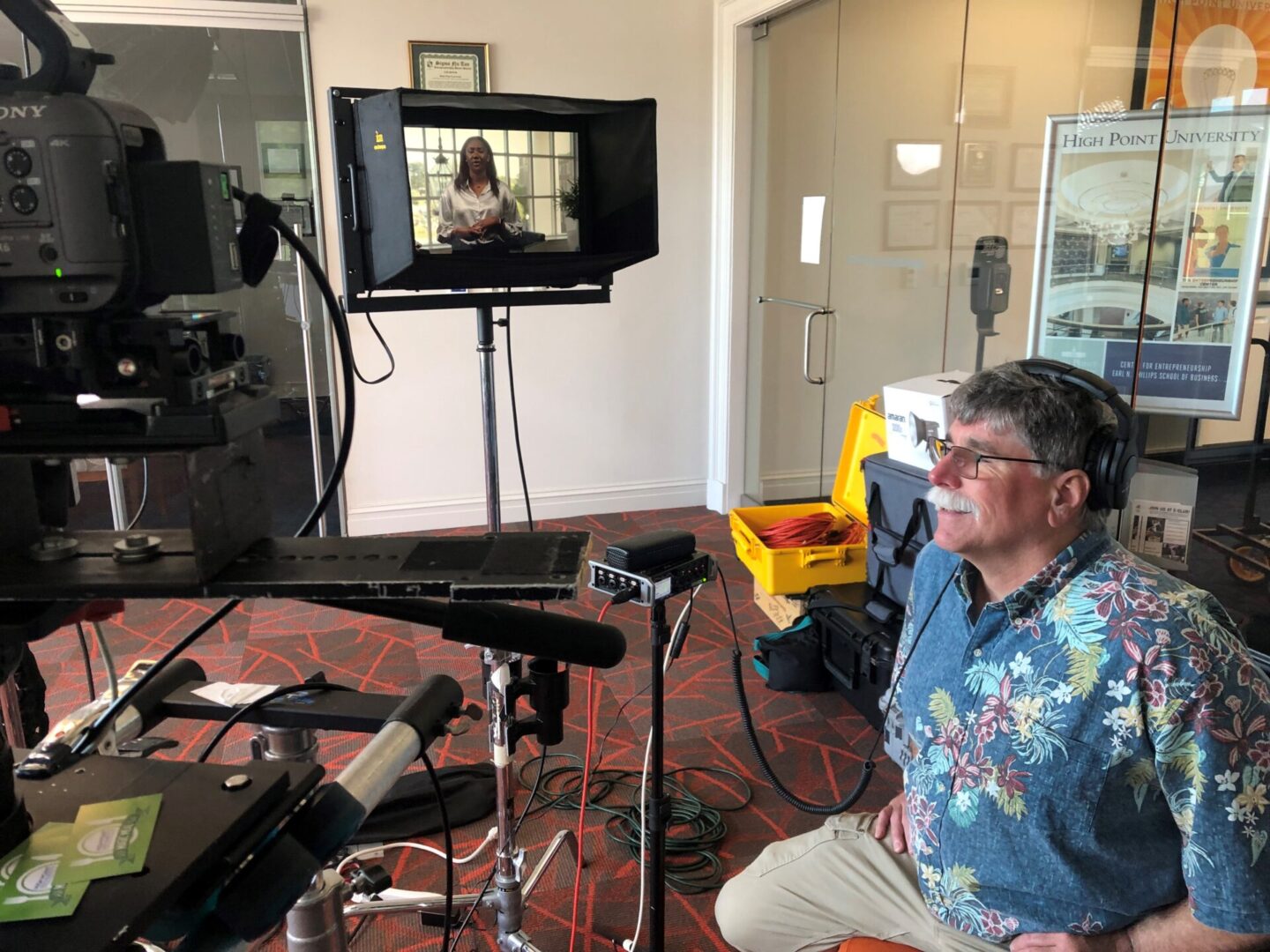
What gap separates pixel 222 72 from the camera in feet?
12.1

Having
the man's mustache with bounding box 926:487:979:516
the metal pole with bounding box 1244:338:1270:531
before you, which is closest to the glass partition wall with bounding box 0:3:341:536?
the man's mustache with bounding box 926:487:979:516

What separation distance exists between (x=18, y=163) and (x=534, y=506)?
379 cm

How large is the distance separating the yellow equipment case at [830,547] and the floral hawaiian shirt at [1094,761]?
152cm

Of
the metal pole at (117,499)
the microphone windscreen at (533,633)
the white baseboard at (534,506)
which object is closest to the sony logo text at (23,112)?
the microphone windscreen at (533,633)

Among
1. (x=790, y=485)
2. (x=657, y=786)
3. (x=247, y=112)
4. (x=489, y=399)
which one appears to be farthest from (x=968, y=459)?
(x=247, y=112)

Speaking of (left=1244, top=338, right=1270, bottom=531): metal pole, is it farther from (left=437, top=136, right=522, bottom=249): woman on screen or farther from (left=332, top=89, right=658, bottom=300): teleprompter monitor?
(left=437, top=136, right=522, bottom=249): woman on screen

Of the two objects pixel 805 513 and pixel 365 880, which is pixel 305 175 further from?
pixel 365 880

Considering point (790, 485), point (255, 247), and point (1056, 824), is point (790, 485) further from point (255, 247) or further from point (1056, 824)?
point (255, 247)

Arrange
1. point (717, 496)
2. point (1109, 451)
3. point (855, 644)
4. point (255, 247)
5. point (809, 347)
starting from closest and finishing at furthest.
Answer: point (255, 247)
point (1109, 451)
point (855, 644)
point (809, 347)
point (717, 496)

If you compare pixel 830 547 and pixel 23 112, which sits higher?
pixel 23 112

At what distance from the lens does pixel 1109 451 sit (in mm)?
1256

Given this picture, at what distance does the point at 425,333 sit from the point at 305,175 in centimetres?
79

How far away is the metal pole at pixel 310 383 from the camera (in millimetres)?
3906

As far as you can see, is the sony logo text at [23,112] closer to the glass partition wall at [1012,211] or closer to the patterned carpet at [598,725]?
the patterned carpet at [598,725]
